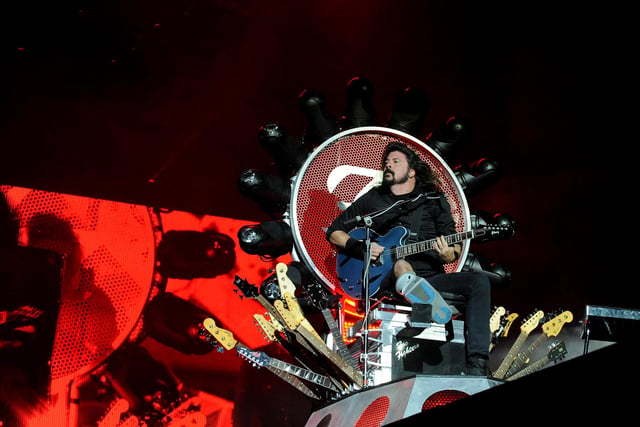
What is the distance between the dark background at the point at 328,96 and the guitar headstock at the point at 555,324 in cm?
111

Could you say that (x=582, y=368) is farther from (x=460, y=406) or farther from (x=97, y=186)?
(x=97, y=186)

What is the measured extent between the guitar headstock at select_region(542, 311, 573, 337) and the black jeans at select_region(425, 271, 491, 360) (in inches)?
29.8

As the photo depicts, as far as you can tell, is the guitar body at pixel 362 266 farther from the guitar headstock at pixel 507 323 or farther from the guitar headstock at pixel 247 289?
the guitar headstock at pixel 507 323

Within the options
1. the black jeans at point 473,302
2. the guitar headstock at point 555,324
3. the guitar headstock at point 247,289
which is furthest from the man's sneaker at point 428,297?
the guitar headstock at point 555,324

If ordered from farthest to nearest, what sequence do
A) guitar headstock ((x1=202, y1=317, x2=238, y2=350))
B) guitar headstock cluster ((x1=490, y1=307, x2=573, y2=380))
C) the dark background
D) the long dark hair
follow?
1. the dark background
2. the long dark hair
3. guitar headstock cluster ((x1=490, y1=307, x2=573, y2=380))
4. guitar headstock ((x1=202, y1=317, x2=238, y2=350))

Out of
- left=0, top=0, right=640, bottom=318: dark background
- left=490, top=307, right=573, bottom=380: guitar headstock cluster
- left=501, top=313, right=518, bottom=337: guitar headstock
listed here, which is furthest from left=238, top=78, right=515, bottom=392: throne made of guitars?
A: left=0, top=0, right=640, bottom=318: dark background

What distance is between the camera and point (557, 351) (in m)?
3.39

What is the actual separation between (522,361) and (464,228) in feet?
2.84

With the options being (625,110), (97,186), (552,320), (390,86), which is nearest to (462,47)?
(390,86)

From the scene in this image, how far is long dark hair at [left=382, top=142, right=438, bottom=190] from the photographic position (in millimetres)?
3664

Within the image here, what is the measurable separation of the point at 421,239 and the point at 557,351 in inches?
39.8

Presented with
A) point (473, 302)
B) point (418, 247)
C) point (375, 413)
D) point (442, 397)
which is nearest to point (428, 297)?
point (473, 302)

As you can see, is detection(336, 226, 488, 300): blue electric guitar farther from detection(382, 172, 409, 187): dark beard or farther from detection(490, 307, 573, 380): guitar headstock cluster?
detection(490, 307, 573, 380): guitar headstock cluster

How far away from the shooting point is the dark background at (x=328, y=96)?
4371mm
